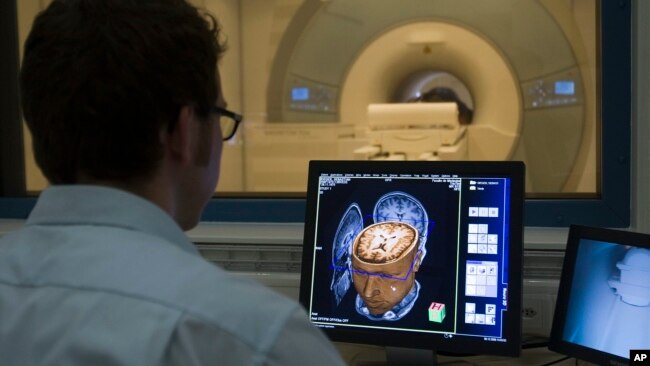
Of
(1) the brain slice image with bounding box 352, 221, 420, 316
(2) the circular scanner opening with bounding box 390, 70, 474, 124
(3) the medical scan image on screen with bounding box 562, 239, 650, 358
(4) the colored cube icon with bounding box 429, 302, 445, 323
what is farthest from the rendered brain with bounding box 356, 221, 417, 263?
(2) the circular scanner opening with bounding box 390, 70, 474, 124

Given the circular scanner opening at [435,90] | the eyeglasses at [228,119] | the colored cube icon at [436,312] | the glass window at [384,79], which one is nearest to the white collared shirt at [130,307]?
the eyeglasses at [228,119]

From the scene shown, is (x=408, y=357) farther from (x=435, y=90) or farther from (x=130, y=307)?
(x=435, y=90)

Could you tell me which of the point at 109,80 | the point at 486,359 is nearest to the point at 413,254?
the point at 486,359

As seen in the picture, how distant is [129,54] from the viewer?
0.77 m

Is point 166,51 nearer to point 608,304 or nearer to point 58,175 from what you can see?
point 58,175

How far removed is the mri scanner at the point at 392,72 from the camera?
9.96ft

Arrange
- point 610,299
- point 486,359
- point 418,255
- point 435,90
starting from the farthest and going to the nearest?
point 435,90 → point 486,359 → point 418,255 → point 610,299

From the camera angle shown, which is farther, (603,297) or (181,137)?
(603,297)

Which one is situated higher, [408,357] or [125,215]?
[125,215]

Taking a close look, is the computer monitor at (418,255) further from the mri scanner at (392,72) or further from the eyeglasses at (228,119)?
the mri scanner at (392,72)

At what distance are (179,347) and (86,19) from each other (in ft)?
1.12

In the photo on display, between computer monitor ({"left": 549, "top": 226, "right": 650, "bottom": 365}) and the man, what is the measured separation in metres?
0.91

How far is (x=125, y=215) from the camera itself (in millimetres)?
784

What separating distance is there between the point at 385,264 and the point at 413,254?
60mm
